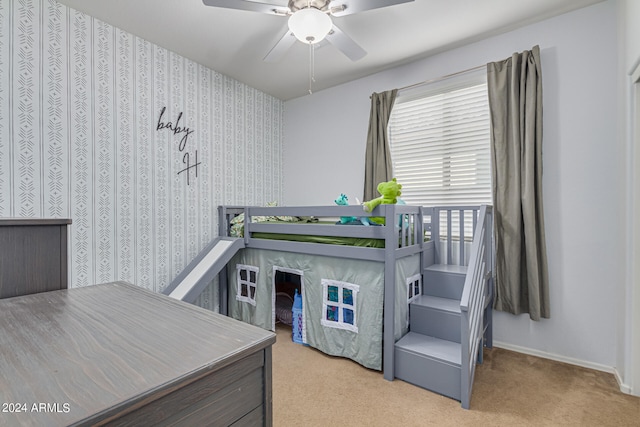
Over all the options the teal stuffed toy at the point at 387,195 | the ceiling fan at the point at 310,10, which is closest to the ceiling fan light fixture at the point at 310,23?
the ceiling fan at the point at 310,10

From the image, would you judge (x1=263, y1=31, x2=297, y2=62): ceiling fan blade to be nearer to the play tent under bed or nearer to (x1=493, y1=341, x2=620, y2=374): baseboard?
the play tent under bed

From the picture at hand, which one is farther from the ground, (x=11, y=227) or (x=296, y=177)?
(x=296, y=177)

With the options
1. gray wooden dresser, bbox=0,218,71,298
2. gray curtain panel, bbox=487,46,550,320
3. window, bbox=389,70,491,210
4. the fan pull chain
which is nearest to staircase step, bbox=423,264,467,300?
gray curtain panel, bbox=487,46,550,320

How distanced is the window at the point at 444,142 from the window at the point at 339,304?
1.21 meters

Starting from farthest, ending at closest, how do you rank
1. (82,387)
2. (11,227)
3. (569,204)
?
(569,204), (11,227), (82,387)

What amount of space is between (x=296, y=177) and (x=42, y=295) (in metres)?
3.01

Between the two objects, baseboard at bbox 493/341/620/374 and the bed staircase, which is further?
baseboard at bbox 493/341/620/374

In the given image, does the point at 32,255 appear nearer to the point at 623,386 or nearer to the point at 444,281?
the point at 444,281

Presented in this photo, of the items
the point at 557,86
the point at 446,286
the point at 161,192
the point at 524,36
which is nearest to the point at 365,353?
the point at 446,286

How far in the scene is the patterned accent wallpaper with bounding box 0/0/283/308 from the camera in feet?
6.55

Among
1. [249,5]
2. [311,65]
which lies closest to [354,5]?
[249,5]

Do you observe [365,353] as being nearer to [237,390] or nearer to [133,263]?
[237,390]

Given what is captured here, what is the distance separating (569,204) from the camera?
2256 mm

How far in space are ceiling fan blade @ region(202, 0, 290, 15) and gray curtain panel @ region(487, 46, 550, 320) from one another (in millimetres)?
1767
